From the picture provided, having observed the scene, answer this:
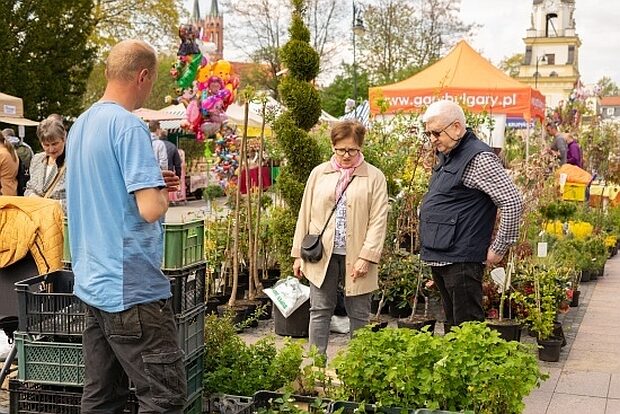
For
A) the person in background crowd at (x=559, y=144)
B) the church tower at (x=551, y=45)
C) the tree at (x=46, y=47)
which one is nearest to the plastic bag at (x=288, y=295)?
the person in background crowd at (x=559, y=144)

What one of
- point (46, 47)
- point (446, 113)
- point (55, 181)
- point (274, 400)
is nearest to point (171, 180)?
point (274, 400)

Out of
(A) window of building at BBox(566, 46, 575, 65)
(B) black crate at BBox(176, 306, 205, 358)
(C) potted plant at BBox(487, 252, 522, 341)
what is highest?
(A) window of building at BBox(566, 46, 575, 65)

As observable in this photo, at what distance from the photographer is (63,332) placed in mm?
3592

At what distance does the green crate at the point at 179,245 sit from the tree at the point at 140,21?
30725 mm

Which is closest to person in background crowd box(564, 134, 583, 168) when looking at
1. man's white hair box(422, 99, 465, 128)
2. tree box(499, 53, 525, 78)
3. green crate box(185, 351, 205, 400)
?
man's white hair box(422, 99, 465, 128)

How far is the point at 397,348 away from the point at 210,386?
1079 millimetres

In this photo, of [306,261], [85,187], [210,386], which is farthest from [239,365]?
[85,187]

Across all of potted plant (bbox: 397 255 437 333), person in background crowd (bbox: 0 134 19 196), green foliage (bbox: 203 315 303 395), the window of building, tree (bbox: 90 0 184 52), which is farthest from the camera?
the window of building

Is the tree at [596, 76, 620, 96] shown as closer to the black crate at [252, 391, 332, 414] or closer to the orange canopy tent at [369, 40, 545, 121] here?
the orange canopy tent at [369, 40, 545, 121]

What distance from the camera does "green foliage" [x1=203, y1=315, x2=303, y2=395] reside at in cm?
420

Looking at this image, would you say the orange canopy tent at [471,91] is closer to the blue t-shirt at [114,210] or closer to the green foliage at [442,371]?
the green foliage at [442,371]

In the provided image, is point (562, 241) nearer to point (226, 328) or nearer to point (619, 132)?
point (226, 328)

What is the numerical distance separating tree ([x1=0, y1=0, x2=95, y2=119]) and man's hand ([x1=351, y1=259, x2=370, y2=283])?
2286 centimetres

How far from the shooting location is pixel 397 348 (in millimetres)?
3705
